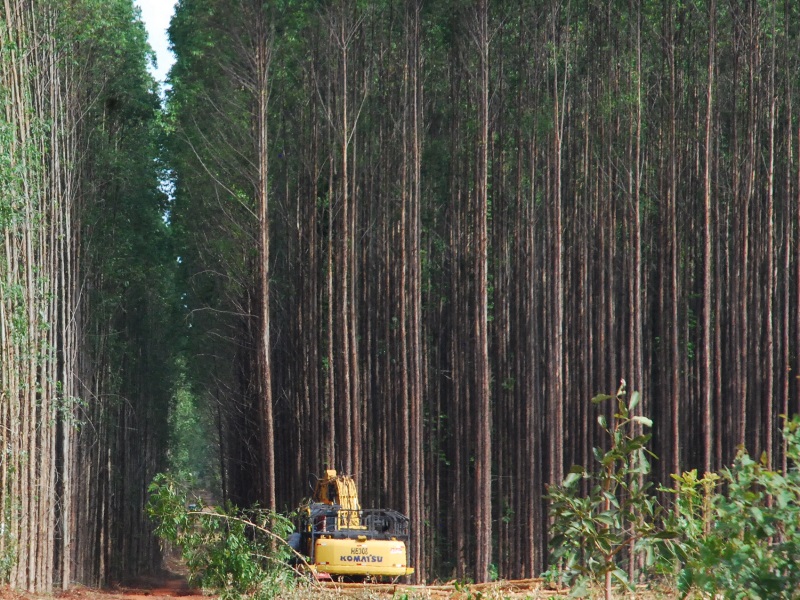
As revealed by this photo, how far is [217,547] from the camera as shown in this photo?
11328 millimetres

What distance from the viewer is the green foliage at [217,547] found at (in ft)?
35.2

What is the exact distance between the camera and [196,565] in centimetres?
1134

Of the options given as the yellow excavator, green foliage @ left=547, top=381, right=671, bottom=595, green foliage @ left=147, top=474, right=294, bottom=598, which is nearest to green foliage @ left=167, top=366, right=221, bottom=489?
the yellow excavator

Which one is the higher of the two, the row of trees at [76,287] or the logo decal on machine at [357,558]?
the row of trees at [76,287]

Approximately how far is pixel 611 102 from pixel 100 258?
13.0 metres

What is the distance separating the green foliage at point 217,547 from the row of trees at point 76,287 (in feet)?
11.4

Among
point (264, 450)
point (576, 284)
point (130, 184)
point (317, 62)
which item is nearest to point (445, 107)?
point (317, 62)

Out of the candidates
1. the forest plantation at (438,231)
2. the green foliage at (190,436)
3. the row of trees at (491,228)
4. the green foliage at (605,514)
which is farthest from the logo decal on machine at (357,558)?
the green foliage at (190,436)

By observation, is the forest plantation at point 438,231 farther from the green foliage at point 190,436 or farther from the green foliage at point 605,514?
the green foliage at point 190,436

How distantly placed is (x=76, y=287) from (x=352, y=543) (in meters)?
10.0

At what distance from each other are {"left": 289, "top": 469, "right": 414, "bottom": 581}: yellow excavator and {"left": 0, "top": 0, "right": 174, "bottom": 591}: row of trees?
4330 mm

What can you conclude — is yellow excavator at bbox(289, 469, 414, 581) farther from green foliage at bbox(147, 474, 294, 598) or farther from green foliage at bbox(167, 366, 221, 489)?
green foliage at bbox(167, 366, 221, 489)

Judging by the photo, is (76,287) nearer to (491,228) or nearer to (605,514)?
(491,228)

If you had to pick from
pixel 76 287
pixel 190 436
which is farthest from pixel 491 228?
pixel 190 436
